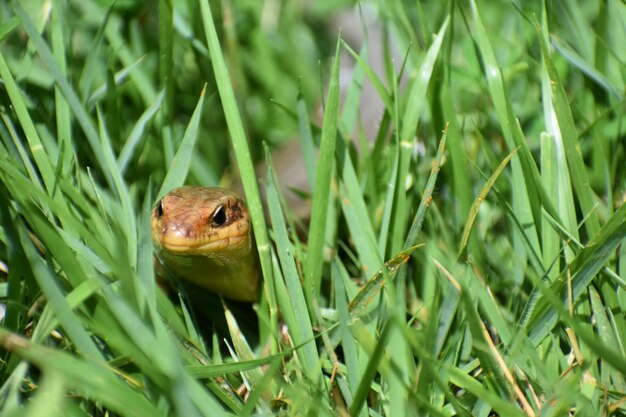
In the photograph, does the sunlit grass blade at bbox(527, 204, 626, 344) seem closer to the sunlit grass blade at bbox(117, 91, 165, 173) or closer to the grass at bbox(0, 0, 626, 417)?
the grass at bbox(0, 0, 626, 417)

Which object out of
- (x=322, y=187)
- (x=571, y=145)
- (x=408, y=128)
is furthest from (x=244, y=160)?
(x=571, y=145)

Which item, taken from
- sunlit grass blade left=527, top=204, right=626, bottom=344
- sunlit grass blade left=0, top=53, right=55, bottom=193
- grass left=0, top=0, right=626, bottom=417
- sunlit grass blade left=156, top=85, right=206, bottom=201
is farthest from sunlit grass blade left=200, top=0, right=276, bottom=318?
sunlit grass blade left=527, top=204, right=626, bottom=344

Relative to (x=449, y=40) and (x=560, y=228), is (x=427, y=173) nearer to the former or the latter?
(x=449, y=40)

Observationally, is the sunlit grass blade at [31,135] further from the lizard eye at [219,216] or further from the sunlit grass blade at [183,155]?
the lizard eye at [219,216]

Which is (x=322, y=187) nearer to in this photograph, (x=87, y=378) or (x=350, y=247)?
(x=350, y=247)

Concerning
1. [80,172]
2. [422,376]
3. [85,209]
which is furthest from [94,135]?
[422,376]

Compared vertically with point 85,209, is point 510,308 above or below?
below
